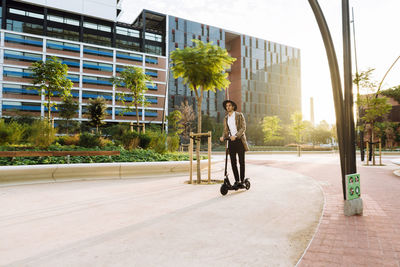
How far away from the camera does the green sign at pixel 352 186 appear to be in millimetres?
3797

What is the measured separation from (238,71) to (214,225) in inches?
2687

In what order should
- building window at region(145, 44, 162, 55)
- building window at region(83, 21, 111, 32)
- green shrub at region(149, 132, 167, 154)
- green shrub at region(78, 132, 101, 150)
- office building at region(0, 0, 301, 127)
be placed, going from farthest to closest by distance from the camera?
1. building window at region(145, 44, 162, 55)
2. building window at region(83, 21, 111, 32)
3. office building at region(0, 0, 301, 127)
4. green shrub at region(149, 132, 167, 154)
5. green shrub at region(78, 132, 101, 150)

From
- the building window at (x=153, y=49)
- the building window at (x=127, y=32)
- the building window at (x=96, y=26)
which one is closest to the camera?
the building window at (x=96, y=26)

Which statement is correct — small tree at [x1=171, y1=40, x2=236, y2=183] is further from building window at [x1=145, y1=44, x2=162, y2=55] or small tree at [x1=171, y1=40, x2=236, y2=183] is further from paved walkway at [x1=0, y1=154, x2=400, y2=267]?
building window at [x1=145, y1=44, x2=162, y2=55]

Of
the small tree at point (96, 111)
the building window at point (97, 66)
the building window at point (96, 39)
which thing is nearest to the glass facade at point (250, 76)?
the building window at point (97, 66)

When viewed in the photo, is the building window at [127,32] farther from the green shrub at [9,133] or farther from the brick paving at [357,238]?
the brick paving at [357,238]

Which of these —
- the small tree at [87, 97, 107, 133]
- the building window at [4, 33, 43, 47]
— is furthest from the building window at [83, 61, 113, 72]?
the small tree at [87, 97, 107, 133]

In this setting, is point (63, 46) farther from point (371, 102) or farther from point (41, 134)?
point (371, 102)

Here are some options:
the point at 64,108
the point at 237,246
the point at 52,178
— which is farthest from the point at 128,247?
the point at 64,108

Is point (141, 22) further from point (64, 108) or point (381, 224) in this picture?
point (381, 224)

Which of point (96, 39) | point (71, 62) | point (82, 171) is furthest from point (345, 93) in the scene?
point (96, 39)

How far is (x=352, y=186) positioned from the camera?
386cm

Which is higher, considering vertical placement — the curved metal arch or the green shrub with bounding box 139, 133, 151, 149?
the curved metal arch

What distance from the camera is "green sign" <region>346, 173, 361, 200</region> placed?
12.5 ft
